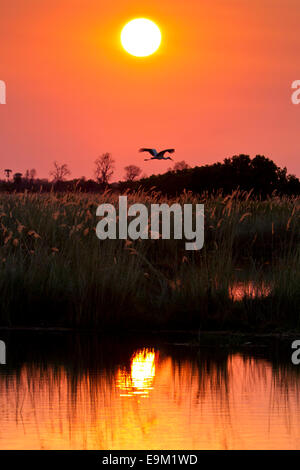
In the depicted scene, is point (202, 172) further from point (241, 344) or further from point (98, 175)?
point (241, 344)

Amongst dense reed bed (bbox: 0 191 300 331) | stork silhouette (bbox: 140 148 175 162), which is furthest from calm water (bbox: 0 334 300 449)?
stork silhouette (bbox: 140 148 175 162)

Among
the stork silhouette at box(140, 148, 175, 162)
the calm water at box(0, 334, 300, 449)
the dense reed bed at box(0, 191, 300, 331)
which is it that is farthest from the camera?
the stork silhouette at box(140, 148, 175, 162)

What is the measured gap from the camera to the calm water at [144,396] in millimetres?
6234

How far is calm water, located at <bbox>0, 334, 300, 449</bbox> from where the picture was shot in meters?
6.23

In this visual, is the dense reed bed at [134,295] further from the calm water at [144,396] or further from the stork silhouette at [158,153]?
the stork silhouette at [158,153]

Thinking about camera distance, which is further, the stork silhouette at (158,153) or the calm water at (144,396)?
the stork silhouette at (158,153)

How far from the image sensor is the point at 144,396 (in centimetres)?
764

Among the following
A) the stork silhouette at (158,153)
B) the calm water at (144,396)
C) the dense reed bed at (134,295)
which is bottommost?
the calm water at (144,396)

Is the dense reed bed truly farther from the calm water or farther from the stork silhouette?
the stork silhouette

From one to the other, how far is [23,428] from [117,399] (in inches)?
46.4

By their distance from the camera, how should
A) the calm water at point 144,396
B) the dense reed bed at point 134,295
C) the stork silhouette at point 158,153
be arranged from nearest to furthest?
1. the calm water at point 144,396
2. the dense reed bed at point 134,295
3. the stork silhouette at point 158,153

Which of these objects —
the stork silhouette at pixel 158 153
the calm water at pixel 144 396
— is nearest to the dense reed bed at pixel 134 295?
the calm water at pixel 144 396

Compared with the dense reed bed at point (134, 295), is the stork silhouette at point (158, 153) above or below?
above
